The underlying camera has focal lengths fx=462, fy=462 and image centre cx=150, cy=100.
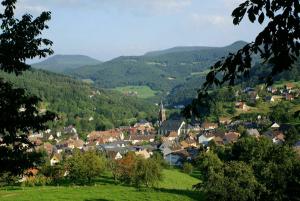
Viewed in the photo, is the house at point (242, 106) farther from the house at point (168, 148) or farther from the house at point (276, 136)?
the house at point (276, 136)

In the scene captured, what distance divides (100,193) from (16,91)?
53.5 meters

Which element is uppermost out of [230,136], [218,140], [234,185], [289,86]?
[234,185]

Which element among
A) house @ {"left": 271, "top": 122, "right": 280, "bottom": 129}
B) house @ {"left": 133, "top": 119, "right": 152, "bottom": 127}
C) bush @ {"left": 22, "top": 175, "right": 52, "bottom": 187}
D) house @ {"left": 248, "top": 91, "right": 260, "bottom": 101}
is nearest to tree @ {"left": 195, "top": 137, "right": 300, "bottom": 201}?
bush @ {"left": 22, "top": 175, "right": 52, "bottom": 187}

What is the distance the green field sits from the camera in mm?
62375

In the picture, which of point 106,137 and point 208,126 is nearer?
point 106,137

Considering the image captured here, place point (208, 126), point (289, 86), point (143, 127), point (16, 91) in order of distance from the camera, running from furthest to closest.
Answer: point (143, 127) → point (289, 86) → point (208, 126) → point (16, 91)

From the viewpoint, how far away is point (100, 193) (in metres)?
66.2

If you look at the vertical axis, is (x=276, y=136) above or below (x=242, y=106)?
below

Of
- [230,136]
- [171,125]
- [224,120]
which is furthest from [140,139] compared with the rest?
[230,136]

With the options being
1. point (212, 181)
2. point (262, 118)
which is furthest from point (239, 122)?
point (212, 181)

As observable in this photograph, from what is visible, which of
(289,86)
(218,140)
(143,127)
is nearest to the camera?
(218,140)

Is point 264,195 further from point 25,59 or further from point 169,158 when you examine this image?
point 169,158

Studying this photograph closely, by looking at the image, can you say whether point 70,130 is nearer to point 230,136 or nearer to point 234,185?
point 230,136

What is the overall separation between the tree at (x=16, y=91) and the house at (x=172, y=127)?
144570mm
